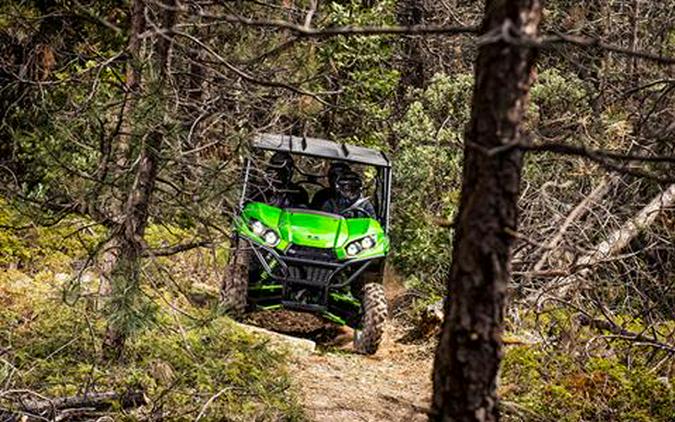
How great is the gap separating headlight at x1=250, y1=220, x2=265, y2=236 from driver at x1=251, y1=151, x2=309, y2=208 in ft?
1.40

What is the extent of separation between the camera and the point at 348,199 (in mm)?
8812

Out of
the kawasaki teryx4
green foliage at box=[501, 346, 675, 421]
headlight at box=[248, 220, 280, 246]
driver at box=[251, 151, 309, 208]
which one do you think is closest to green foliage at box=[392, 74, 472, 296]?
driver at box=[251, 151, 309, 208]

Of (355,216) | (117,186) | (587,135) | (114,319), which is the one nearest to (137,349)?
(114,319)

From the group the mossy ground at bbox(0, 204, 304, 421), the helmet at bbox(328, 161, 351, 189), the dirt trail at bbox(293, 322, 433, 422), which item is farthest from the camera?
the helmet at bbox(328, 161, 351, 189)

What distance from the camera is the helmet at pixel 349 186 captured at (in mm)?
8824

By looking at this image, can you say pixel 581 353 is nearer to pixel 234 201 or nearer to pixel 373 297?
pixel 373 297

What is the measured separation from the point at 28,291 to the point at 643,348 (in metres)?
5.25

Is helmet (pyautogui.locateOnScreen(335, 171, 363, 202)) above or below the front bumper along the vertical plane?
above

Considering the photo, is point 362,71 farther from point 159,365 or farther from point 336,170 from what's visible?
point 159,365

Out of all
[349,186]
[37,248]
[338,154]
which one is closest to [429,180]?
[349,186]

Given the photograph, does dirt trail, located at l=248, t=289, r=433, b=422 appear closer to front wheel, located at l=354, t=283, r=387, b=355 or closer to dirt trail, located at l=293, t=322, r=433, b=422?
dirt trail, located at l=293, t=322, r=433, b=422

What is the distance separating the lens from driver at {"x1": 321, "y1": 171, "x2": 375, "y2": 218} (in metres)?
8.77

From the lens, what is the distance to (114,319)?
205 inches

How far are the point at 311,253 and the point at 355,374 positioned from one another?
1183mm
